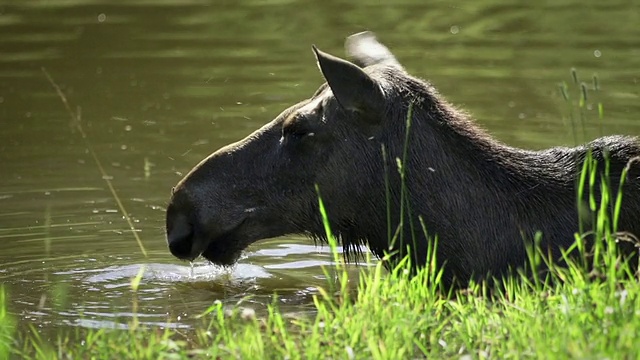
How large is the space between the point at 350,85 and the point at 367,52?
39.2 inches

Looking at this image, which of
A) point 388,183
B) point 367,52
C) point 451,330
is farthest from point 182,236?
point 451,330

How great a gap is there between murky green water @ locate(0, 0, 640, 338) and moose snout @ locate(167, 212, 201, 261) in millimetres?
468

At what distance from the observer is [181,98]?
1370cm

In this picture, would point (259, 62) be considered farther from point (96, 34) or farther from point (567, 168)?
point (567, 168)

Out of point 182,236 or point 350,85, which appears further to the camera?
point 182,236

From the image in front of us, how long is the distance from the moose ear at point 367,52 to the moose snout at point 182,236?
135 cm

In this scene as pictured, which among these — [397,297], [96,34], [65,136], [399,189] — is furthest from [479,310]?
[96,34]

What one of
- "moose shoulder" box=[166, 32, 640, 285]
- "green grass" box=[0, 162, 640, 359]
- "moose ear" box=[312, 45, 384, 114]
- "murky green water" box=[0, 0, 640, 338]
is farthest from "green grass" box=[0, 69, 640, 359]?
"murky green water" box=[0, 0, 640, 338]

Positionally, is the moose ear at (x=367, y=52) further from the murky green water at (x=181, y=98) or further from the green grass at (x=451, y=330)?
the green grass at (x=451, y=330)

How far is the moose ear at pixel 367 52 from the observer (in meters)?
7.39

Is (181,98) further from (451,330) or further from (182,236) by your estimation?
(451,330)

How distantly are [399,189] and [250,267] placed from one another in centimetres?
243

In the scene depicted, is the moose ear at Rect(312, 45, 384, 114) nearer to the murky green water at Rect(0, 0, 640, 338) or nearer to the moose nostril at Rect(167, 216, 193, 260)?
the moose nostril at Rect(167, 216, 193, 260)

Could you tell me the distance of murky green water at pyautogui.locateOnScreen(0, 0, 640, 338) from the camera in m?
8.67
